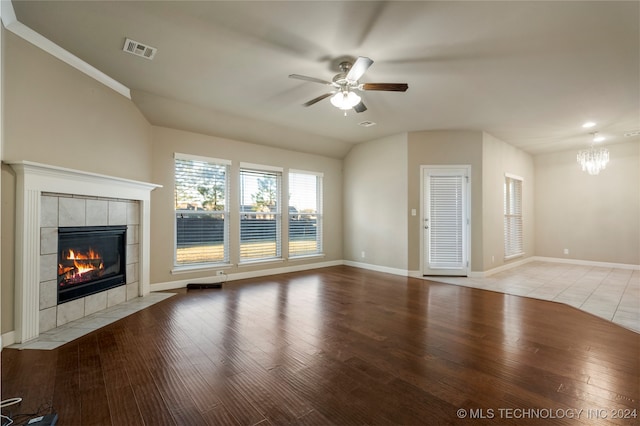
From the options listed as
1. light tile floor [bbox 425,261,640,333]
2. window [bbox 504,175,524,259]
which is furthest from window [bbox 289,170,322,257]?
window [bbox 504,175,524,259]

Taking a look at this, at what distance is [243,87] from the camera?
3629 millimetres

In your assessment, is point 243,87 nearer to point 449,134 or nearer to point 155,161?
point 155,161

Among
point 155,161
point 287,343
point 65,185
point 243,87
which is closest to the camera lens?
point 287,343

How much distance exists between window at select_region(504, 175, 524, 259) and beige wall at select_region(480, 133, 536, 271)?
172 mm

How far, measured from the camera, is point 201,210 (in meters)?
4.97

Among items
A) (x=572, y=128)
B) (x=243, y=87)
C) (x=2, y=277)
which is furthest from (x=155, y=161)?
(x=572, y=128)

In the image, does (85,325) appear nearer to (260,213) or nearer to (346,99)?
(260,213)

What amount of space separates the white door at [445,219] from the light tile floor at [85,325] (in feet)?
15.9

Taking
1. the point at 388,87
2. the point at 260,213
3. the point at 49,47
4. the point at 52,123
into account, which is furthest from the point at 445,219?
the point at 49,47

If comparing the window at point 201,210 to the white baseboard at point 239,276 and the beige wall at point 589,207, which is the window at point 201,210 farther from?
the beige wall at point 589,207

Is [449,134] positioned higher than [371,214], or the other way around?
[449,134]

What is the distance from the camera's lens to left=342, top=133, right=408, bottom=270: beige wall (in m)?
5.71

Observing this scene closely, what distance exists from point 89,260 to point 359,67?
3890mm

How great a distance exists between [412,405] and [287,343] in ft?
4.09
